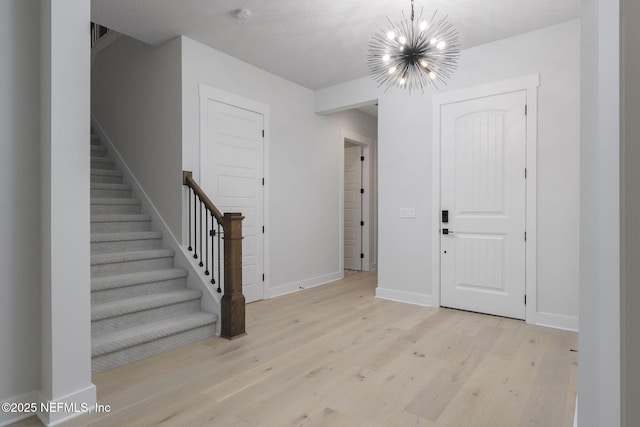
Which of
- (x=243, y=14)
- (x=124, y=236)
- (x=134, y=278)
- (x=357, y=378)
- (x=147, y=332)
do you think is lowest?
(x=357, y=378)

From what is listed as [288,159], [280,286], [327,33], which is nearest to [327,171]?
[288,159]

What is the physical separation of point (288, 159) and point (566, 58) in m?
3.17

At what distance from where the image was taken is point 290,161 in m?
4.82

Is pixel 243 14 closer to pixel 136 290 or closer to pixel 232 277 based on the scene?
pixel 232 277

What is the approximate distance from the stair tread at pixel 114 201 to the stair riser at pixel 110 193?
0.09 m

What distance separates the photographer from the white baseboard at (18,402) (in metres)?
1.87

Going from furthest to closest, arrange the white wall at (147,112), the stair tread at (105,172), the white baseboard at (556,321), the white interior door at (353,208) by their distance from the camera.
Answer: the white interior door at (353,208) < the stair tread at (105,172) < the white wall at (147,112) < the white baseboard at (556,321)

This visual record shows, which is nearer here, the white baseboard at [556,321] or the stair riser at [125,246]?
the white baseboard at [556,321]

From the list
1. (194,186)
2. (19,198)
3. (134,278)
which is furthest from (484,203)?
(19,198)

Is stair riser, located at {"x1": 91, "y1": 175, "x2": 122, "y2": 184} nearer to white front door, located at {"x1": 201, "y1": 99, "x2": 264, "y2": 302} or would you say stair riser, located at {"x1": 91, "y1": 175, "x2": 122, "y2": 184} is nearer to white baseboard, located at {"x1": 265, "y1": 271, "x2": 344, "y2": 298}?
white front door, located at {"x1": 201, "y1": 99, "x2": 264, "y2": 302}

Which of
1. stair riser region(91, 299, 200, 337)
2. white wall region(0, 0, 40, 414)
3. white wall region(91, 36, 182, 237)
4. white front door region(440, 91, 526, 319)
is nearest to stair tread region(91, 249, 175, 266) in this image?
white wall region(91, 36, 182, 237)

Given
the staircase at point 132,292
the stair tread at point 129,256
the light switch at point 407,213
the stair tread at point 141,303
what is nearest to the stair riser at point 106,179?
the staircase at point 132,292

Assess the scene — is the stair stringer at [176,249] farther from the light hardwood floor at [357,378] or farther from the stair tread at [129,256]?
the light hardwood floor at [357,378]

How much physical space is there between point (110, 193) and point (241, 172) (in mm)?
1510
